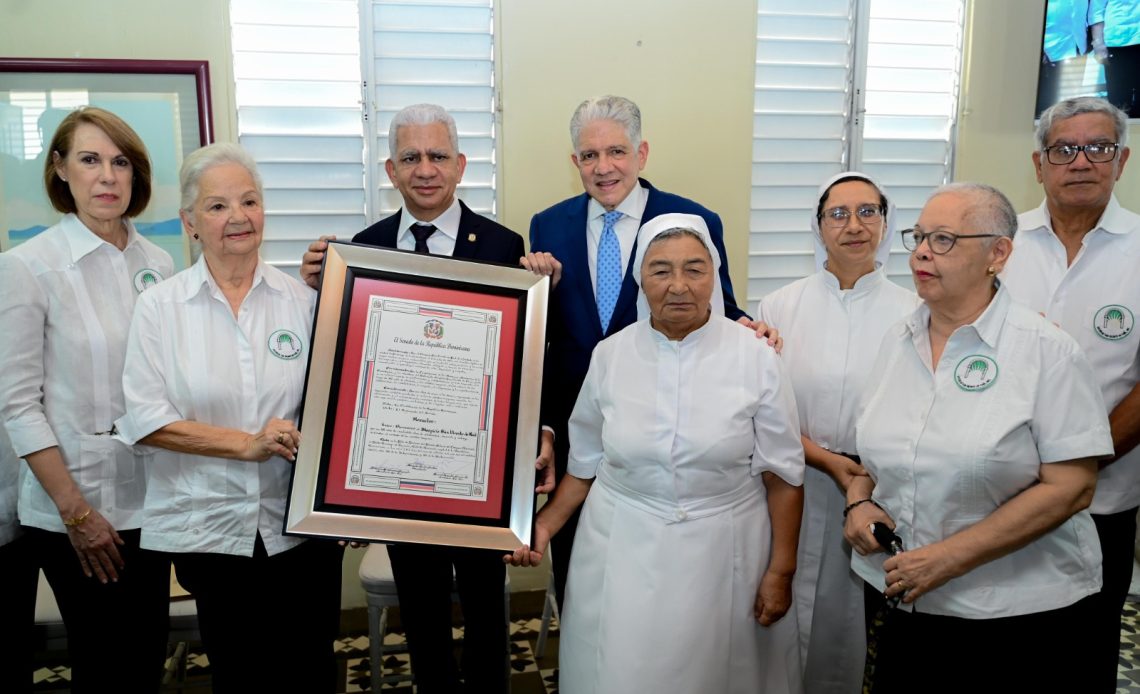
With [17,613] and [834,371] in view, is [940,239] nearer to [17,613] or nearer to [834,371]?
[834,371]

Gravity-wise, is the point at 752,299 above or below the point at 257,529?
above

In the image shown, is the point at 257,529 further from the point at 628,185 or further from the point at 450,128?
the point at 628,185

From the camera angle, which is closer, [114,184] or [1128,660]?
[114,184]

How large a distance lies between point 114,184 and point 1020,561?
2538mm

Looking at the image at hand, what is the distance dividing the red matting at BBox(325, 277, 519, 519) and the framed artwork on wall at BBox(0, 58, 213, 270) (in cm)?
163

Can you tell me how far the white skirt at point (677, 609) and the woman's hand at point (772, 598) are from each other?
23 millimetres

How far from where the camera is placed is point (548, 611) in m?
3.37

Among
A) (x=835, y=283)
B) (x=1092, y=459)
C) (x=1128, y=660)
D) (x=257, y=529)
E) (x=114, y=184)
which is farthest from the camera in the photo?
(x=1128, y=660)

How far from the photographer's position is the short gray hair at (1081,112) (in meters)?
2.30

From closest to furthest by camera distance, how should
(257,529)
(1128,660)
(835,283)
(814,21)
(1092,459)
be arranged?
(1092,459), (257,529), (835,283), (1128,660), (814,21)

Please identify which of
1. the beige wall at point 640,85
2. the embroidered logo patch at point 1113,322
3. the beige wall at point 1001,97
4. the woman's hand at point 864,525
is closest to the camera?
the woman's hand at point 864,525

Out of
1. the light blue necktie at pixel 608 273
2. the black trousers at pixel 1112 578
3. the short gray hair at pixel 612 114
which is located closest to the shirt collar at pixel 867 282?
the light blue necktie at pixel 608 273

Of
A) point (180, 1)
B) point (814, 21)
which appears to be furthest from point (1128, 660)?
point (180, 1)

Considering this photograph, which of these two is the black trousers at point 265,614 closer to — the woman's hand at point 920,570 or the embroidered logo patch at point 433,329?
the embroidered logo patch at point 433,329
